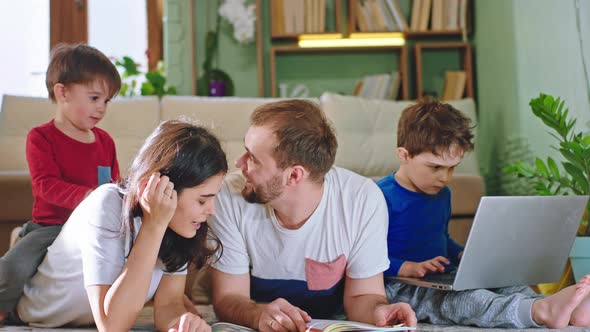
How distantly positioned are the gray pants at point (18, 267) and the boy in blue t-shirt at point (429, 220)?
0.95 meters

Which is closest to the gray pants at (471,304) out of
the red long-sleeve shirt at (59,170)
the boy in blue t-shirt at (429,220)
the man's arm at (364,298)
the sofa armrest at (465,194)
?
the boy in blue t-shirt at (429,220)

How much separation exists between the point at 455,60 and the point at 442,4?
0.40 meters

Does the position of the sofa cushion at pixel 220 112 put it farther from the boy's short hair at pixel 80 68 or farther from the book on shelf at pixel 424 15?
the boy's short hair at pixel 80 68

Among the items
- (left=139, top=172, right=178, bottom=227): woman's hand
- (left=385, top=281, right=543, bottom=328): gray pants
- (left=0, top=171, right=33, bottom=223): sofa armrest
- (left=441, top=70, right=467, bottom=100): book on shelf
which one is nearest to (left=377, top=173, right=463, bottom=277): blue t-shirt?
(left=385, top=281, right=543, bottom=328): gray pants

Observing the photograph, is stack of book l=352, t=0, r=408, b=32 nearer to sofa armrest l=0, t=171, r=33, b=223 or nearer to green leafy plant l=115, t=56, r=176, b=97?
green leafy plant l=115, t=56, r=176, b=97

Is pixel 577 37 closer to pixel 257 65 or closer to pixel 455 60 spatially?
pixel 455 60

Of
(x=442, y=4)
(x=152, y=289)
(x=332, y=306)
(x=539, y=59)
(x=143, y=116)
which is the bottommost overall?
(x=332, y=306)

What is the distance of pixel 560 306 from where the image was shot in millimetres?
1563

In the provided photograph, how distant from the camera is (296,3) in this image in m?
4.36

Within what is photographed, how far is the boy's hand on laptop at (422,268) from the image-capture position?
1784 millimetres

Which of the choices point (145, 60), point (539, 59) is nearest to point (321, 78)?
point (145, 60)

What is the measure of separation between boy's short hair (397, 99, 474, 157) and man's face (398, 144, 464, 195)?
0.02 m

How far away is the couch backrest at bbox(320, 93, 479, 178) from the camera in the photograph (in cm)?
366

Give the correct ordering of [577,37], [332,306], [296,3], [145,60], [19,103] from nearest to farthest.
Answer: [332,306] → [577,37] → [19,103] → [296,3] → [145,60]
